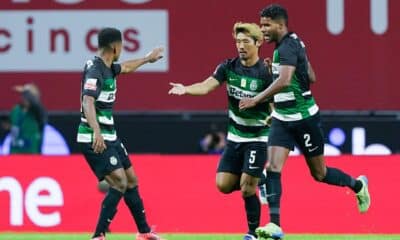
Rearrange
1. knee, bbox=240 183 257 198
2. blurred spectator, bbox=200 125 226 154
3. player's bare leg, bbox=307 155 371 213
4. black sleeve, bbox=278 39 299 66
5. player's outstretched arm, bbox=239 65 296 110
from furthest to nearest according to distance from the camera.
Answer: blurred spectator, bbox=200 125 226 154 → player's bare leg, bbox=307 155 371 213 → knee, bbox=240 183 257 198 → black sleeve, bbox=278 39 299 66 → player's outstretched arm, bbox=239 65 296 110

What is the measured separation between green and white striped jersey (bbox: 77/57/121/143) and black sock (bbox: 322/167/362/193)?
7.08 feet

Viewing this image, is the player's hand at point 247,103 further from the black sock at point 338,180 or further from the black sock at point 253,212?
the black sock at point 338,180

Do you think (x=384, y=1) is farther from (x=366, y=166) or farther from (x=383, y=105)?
(x=366, y=166)

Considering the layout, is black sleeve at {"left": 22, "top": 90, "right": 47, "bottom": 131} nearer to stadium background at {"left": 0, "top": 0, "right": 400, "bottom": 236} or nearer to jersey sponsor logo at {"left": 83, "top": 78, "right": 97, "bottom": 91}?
stadium background at {"left": 0, "top": 0, "right": 400, "bottom": 236}

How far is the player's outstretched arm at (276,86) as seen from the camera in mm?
13836

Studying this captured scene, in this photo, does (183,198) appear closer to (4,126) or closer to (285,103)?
(4,126)

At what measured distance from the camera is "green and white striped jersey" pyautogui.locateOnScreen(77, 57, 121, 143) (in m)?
14.0

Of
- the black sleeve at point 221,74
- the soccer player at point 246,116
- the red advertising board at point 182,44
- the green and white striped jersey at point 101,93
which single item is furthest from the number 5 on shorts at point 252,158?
the red advertising board at point 182,44

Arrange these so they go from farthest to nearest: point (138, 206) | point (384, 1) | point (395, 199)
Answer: point (384, 1) < point (395, 199) < point (138, 206)

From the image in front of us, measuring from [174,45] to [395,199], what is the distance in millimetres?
4481

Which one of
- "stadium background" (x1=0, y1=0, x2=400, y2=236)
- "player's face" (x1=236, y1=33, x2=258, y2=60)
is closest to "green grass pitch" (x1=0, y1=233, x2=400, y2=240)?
"player's face" (x1=236, y1=33, x2=258, y2=60)

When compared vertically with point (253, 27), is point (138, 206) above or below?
below

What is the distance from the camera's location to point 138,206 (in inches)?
569

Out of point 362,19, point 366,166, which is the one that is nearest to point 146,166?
point 366,166
